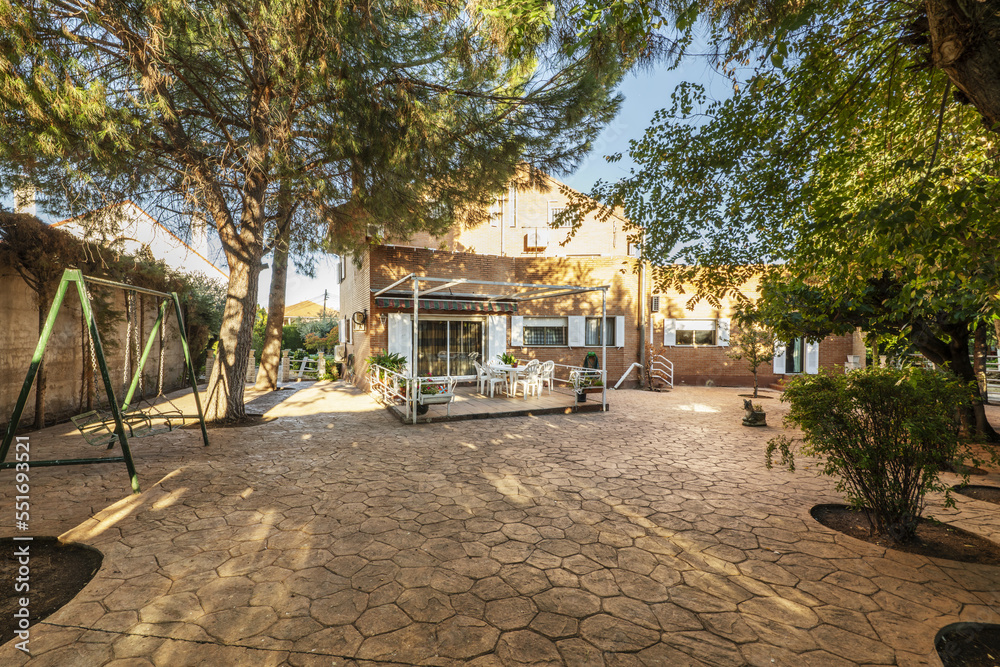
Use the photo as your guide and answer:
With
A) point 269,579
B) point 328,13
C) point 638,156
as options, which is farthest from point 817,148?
point 269,579

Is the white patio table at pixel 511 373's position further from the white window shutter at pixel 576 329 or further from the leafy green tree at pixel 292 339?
the leafy green tree at pixel 292 339

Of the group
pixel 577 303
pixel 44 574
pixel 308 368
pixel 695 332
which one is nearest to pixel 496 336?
pixel 577 303

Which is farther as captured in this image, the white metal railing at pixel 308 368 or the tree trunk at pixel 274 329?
the white metal railing at pixel 308 368

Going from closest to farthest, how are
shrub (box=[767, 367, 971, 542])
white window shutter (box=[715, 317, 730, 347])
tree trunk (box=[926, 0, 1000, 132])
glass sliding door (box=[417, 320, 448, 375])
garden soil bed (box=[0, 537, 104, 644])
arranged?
tree trunk (box=[926, 0, 1000, 132]) → garden soil bed (box=[0, 537, 104, 644]) → shrub (box=[767, 367, 971, 542]) → glass sliding door (box=[417, 320, 448, 375]) → white window shutter (box=[715, 317, 730, 347])

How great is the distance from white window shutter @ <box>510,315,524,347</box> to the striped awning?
657 mm

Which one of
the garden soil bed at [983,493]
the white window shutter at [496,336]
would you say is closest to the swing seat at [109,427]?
the garden soil bed at [983,493]

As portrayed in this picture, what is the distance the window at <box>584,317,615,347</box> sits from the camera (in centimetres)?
1507

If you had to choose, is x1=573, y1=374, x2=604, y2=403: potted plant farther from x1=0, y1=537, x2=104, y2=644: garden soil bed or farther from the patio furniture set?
x1=0, y1=537, x2=104, y2=644: garden soil bed

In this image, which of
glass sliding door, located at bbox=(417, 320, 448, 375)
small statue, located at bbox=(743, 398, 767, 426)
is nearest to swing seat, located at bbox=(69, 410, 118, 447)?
glass sliding door, located at bbox=(417, 320, 448, 375)

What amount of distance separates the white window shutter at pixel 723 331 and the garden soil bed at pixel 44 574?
17176mm

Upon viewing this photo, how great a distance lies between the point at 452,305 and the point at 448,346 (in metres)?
1.81

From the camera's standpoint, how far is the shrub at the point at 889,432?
3246 millimetres

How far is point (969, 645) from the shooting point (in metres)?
2.33

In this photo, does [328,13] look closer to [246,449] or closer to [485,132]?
[485,132]
